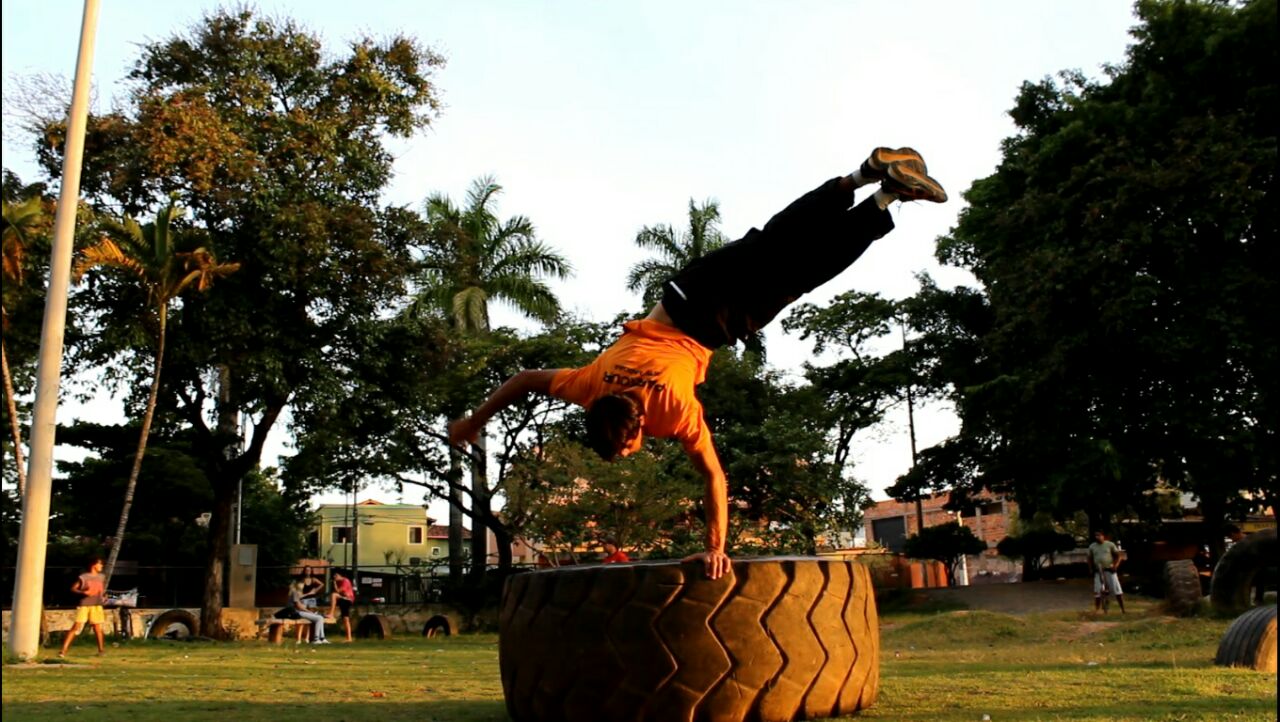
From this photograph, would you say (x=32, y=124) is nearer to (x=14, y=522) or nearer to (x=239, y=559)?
(x=239, y=559)

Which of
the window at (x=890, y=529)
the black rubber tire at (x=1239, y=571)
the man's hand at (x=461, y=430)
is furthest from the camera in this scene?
the window at (x=890, y=529)

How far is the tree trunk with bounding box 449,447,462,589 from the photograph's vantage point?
99.6 ft

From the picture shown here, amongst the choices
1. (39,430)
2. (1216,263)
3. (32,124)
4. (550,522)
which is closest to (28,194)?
(32,124)

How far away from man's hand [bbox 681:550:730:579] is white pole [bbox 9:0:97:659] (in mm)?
11771

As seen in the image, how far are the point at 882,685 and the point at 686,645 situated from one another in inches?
102

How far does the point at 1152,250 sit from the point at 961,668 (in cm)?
1825

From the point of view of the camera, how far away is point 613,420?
5.57m

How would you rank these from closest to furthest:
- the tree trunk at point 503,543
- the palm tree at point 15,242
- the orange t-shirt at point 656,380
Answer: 1. the orange t-shirt at point 656,380
2. the palm tree at point 15,242
3. the tree trunk at point 503,543

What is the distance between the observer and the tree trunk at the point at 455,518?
30344 millimetres

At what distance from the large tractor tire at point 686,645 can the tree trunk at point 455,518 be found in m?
24.1

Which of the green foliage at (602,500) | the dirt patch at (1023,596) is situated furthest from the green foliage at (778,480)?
the dirt patch at (1023,596)

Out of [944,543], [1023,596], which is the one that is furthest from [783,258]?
[944,543]

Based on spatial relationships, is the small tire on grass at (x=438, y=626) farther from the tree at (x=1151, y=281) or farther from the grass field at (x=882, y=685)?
the tree at (x=1151, y=281)

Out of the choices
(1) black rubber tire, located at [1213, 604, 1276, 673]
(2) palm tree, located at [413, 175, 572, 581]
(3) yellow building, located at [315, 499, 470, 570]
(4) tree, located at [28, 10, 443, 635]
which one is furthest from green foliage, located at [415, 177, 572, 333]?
(3) yellow building, located at [315, 499, 470, 570]
